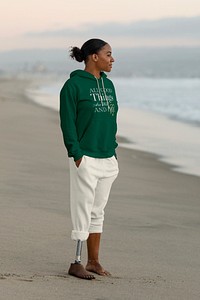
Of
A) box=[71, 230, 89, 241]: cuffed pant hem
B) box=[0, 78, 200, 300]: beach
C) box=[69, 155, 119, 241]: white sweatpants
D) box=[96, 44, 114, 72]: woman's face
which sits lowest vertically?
box=[0, 78, 200, 300]: beach

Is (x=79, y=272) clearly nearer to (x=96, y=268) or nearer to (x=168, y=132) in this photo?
(x=96, y=268)

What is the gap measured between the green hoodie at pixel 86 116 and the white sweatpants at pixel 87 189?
0.07 metres

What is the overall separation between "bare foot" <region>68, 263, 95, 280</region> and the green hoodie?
28.1 inches

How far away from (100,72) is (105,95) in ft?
0.61

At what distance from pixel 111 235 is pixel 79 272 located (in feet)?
5.12

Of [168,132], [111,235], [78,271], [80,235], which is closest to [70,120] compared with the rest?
[80,235]

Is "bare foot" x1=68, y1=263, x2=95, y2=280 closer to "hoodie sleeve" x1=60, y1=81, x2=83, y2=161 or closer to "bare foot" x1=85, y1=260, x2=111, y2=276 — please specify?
"bare foot" x1=85, y1=260, x2=111, y2=276

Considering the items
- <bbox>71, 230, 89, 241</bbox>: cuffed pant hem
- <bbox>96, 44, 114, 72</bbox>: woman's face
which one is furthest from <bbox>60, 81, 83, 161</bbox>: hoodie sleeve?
<bbox>71, 230, 89, 241</bbox>: cuffed pant hem

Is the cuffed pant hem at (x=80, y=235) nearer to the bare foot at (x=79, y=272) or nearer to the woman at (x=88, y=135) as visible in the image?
the woman at (x=88, y=135)

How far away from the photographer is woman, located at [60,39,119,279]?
199 inches

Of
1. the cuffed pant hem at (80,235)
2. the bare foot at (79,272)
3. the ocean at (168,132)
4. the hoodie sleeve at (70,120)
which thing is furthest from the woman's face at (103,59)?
the ocean at (168,132)

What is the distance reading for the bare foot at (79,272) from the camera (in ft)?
16.8

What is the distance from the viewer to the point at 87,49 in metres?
5.23

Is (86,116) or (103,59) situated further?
(103,59)
